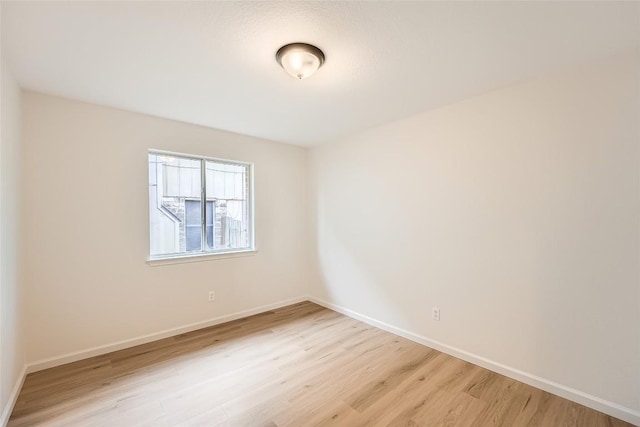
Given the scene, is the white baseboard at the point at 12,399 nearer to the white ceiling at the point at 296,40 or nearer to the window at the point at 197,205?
the window at the point at 197,205

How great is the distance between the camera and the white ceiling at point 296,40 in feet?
4.80

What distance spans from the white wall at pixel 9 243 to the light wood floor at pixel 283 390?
26 centimetres

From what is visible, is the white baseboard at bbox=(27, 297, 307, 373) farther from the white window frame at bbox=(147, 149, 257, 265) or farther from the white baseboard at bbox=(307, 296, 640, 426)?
the white baseboard at bbox=(307, 296, 640, 426)

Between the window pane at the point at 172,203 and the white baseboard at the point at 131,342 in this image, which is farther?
the window pane at the point at 172,203

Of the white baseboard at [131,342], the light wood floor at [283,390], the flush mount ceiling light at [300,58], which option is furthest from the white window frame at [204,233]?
the flush mount ceiling light at [300,58]

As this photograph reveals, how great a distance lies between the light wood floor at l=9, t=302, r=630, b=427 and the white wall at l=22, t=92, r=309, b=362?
0.35 metres

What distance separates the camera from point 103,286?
106 inches

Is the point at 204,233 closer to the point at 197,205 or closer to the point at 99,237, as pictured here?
the point at 197,205

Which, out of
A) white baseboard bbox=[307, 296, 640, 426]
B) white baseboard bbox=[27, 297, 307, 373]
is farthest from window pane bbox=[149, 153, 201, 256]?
white baseboard bbox=[307, 296, 640, 426]

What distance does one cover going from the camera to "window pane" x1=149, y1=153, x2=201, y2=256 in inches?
121

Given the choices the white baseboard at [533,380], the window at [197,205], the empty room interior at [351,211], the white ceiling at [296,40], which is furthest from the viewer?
the window at [197,205]

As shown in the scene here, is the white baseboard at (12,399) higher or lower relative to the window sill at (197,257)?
lower

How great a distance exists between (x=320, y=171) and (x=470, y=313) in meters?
2.66

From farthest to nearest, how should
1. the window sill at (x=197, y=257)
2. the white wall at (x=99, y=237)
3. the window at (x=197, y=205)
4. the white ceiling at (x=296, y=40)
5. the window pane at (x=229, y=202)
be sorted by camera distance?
the window pane at (x=229, y=202) → the window at (x=197, y=205) → the window sill at (x=197, y=257) → the white wall at (x=99, y=237) → the white ceiling at (x=296, y=40)
